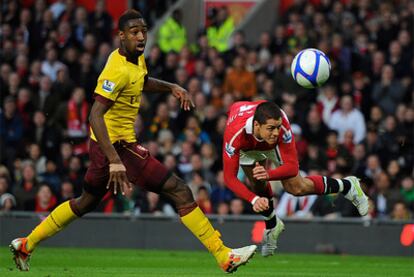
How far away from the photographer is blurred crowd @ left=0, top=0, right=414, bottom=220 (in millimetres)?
19156

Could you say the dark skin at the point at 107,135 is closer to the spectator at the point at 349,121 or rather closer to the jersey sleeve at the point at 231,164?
the jersey sleeve at the point at 231,164

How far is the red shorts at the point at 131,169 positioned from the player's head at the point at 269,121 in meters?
1.12

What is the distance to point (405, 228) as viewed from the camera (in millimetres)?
17531

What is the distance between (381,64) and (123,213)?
565 cm

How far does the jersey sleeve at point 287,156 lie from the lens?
1263 centimetres

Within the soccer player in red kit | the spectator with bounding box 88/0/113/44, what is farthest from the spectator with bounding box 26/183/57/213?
the soccer player in red kit

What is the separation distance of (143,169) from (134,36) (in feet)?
4.37

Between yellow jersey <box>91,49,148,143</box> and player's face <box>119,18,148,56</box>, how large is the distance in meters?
0.13

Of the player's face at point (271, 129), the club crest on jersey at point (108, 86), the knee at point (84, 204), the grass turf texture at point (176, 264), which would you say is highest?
the club crest on jersey at point (108, 86)

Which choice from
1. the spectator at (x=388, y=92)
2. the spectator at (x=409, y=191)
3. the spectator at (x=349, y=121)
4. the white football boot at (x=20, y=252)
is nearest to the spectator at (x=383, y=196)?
the spectator at (x=409, y=191)

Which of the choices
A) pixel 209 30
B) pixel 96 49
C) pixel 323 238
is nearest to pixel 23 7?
pixel 96 49

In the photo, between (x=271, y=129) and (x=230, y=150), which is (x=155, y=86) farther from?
(x=271, y=129)

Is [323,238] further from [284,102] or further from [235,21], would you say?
[235,21]

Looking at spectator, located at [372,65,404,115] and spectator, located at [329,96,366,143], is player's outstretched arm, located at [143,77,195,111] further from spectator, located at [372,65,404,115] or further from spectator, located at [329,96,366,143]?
spectator, located at [372,65,404,115]
